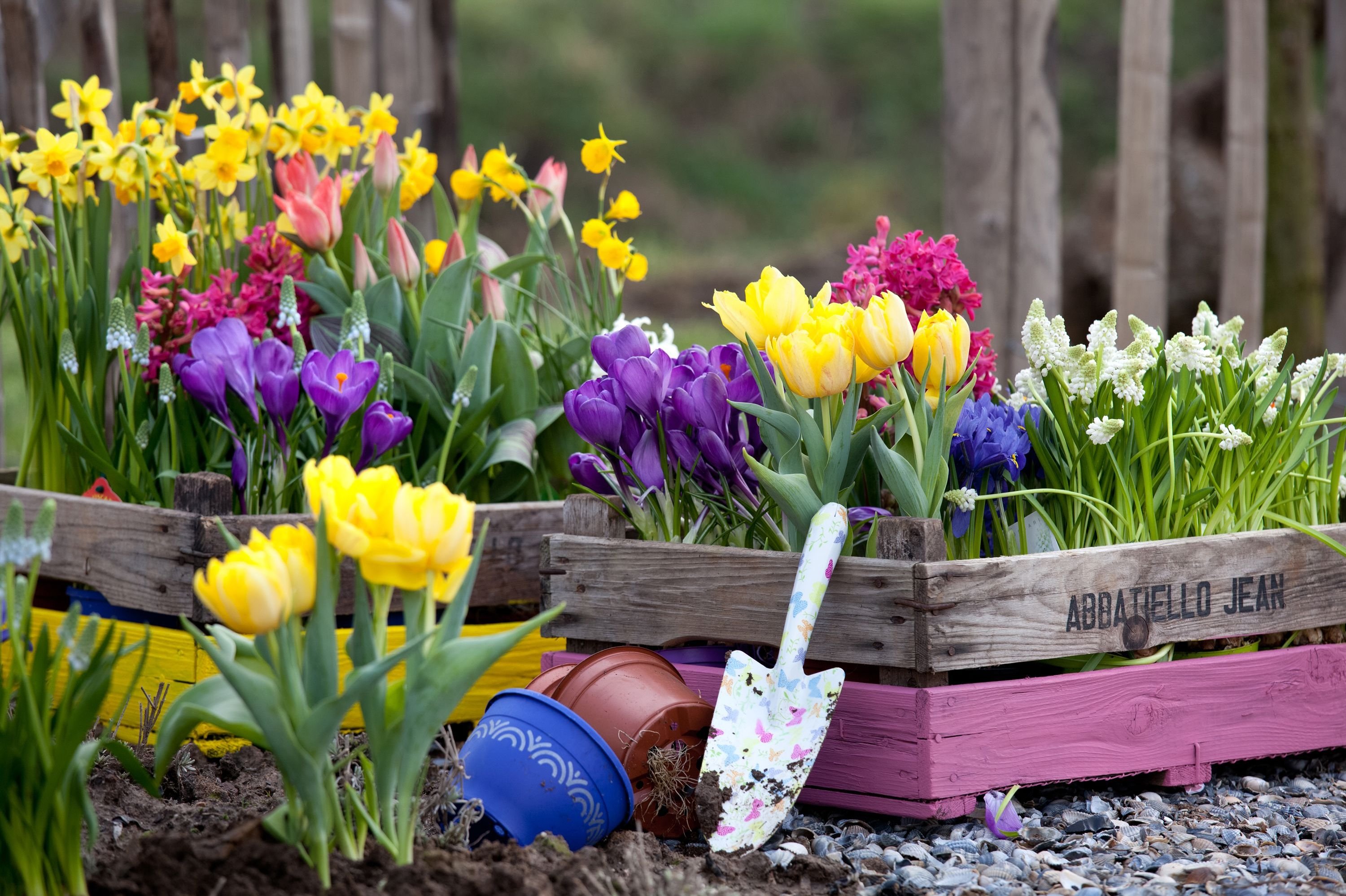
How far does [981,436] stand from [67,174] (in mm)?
1473

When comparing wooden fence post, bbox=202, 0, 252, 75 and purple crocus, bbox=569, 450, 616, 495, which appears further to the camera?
wooden fence post, bbox=202, 0, 252, 75

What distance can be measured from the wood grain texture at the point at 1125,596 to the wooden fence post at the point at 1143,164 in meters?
1.45

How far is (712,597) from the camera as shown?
5.52 ft

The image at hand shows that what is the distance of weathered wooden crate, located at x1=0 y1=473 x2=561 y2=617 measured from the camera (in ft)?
6.03

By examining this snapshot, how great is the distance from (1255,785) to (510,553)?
112cm

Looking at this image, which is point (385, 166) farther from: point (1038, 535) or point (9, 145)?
point (1038, 535)

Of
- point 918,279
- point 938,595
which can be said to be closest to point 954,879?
point 938,595

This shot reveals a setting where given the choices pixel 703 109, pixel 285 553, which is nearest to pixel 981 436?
pixel 285 553

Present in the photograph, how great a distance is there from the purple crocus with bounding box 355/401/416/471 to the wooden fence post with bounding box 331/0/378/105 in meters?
1.96

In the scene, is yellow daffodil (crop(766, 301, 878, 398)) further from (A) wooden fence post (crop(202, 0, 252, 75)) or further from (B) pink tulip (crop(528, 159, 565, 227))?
(A) wooden fence post (crop(202, 0, 252, 75))

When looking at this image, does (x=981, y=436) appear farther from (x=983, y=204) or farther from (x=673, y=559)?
(x=983, y=204)

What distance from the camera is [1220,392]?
185 cm

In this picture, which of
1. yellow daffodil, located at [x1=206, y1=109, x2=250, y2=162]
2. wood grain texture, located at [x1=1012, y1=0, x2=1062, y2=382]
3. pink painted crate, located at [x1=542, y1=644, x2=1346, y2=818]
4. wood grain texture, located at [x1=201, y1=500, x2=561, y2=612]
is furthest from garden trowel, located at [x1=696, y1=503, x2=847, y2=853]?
wood grain texture, located at [x1=1012, y1=0, x2=1062, y2=382]

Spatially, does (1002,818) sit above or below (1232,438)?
below
